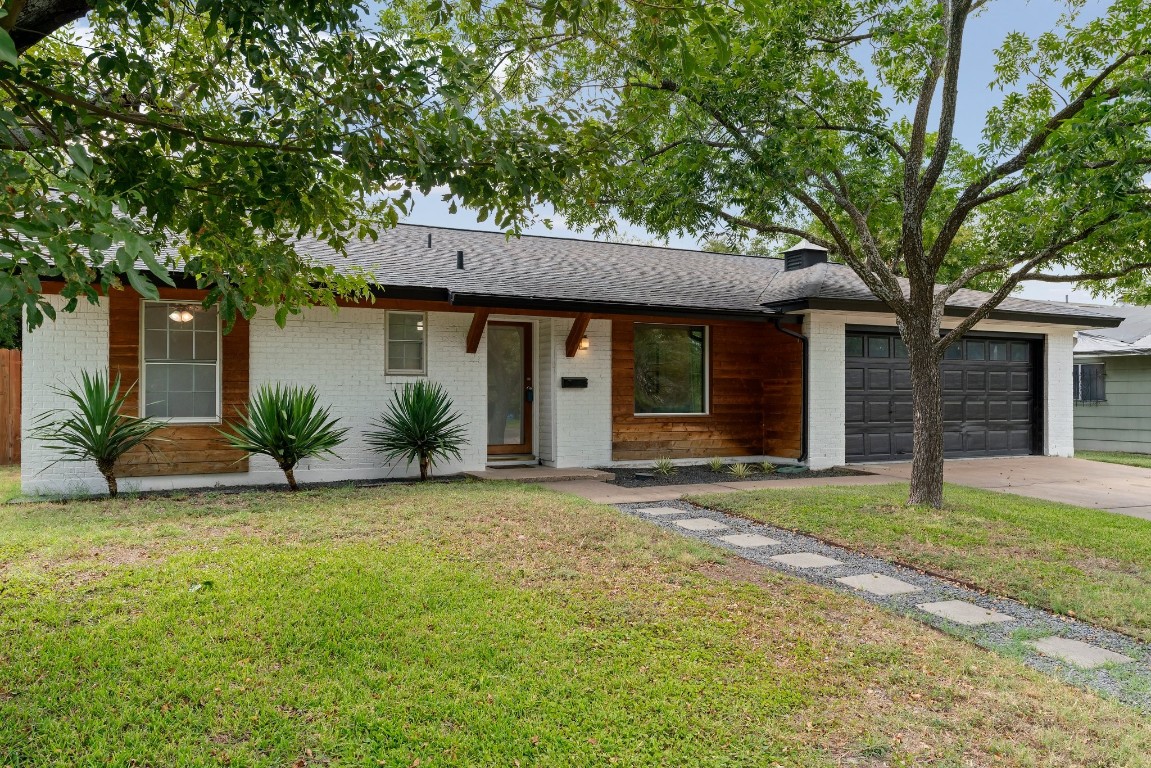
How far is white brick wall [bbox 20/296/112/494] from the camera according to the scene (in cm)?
777

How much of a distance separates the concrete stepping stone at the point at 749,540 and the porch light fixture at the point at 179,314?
656 cm

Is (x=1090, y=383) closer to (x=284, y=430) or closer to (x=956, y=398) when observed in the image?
(x=956, y=398)

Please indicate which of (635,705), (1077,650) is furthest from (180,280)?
(1077,650)

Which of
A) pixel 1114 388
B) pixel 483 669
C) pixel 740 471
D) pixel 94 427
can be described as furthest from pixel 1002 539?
pixel 1114 388

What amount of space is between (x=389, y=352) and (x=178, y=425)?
2.59m

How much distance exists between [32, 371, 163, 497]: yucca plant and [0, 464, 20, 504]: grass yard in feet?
2.07

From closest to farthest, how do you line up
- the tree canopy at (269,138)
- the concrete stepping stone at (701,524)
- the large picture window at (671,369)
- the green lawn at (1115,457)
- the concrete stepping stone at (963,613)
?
the tree canopy at (269,138) → the concrete stepping stone at (963,613) → the concrete stepping stone at (701,524) → the large picture window at (671,369) → the green lawn at (1115,457)

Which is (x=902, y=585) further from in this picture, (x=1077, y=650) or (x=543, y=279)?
(x=543, y=279)

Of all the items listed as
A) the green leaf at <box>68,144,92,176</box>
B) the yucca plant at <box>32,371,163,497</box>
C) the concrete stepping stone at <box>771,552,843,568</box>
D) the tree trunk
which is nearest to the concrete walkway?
the tree trunk

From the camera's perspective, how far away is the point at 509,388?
10703mm

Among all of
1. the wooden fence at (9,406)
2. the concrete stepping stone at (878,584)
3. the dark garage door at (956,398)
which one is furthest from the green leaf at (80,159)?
the wooden fence at (9,406)

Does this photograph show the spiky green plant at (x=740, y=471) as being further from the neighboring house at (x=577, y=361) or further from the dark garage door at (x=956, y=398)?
the dark garage door at (x=956, y=398)

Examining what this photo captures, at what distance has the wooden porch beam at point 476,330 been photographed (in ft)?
31.4

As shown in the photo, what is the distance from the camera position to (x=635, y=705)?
2979 millimetres
